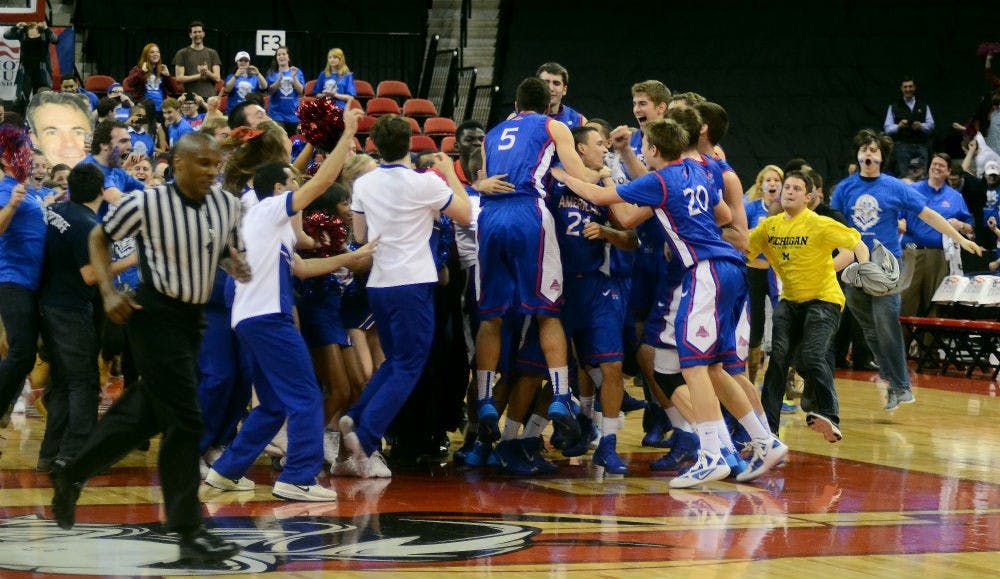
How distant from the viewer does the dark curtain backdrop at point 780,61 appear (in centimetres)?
1920

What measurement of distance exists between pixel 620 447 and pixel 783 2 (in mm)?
12629

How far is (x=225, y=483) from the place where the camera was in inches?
253

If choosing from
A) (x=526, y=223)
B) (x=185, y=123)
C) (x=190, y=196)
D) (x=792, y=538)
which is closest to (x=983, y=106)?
(x=185, y=123)

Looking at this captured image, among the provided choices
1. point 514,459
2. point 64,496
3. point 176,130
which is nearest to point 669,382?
point 514,459

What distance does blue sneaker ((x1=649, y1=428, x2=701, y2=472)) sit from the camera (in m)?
7.49

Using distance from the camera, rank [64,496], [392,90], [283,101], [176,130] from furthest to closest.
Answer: [392,90] → [283,101] → [176,130] → [64,496]

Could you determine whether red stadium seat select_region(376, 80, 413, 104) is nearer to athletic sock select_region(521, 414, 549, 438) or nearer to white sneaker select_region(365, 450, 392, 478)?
athletic sock select_region(521, 414, 549, 438)

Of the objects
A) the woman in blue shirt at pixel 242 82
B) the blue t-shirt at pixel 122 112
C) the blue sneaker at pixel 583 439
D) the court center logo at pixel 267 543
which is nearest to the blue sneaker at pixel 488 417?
the blue sneaker at pixel 583 439

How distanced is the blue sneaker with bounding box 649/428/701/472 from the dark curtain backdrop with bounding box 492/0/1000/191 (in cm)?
1193

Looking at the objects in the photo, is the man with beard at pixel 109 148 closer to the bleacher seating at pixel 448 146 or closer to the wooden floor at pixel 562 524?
the wooden floor at pixel 562 524

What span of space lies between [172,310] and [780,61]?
15744 millimetres

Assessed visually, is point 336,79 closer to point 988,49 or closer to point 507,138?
point 988,49

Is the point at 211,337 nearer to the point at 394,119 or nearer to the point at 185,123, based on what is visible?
the point at 394,119

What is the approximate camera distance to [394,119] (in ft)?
22.4
